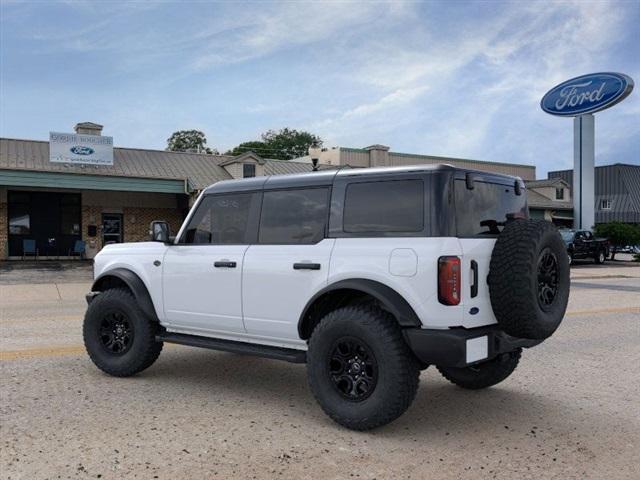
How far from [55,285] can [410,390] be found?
602 inches

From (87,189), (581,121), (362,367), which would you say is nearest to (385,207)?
(362,367)

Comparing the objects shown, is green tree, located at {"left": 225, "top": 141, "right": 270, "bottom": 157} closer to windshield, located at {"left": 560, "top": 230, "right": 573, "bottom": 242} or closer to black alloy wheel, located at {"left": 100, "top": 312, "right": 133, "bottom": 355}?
windshield, located at {"left": 560, "top": 230, "right": 573, "bottom": 242}

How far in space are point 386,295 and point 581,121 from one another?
32331mm

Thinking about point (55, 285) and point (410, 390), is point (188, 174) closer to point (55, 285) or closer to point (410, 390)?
point (55, 285)

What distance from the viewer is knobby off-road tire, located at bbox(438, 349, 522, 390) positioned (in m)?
5.50

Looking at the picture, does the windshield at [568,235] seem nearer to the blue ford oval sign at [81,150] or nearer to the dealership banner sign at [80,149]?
the dealership banner sign at [80,149]

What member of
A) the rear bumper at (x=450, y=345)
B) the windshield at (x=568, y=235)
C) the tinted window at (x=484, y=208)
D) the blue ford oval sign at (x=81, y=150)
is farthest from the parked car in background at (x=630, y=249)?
the rear bumper at (x=450, y=345)

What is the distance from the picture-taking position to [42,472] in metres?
3.77

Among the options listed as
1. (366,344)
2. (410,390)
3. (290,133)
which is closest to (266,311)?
(366,344)

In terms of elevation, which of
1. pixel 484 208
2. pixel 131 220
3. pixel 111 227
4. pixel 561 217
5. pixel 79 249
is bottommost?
pixel 79 249

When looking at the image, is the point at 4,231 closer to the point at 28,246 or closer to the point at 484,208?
the point at 28,246

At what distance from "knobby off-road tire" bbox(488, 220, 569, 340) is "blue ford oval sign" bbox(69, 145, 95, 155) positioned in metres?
25.6

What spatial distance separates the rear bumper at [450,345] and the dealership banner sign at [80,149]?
25572mm

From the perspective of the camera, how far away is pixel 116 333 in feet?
20.4
